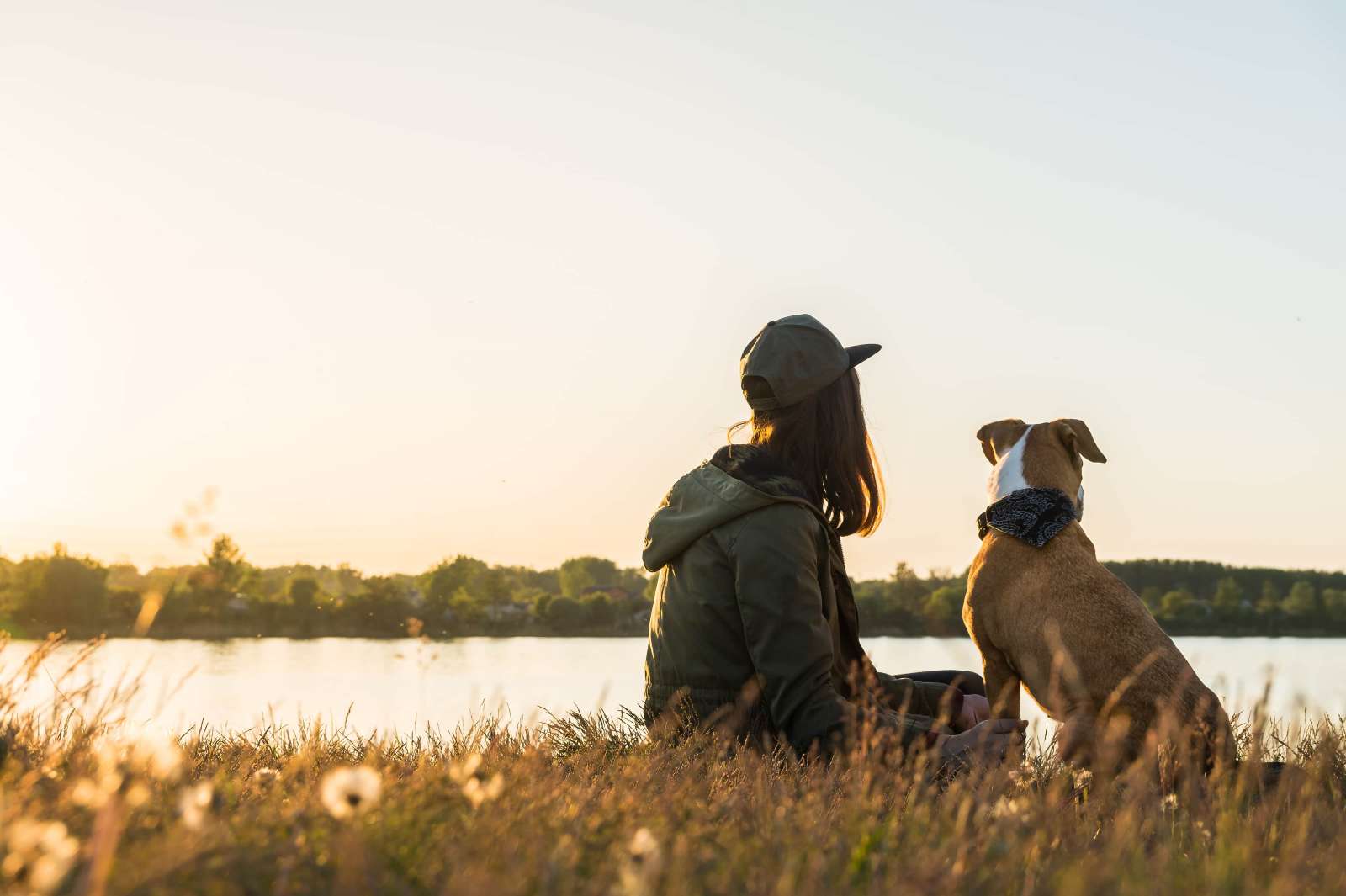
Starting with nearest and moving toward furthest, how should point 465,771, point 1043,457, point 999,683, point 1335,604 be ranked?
point 465,771 → point 999,683 → point 1043,457 → point 1335,604

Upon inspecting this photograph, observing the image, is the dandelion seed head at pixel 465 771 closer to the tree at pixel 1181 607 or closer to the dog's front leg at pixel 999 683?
the dog's front leg at pixel 999 683

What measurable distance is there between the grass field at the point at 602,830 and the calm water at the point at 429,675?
26 cm

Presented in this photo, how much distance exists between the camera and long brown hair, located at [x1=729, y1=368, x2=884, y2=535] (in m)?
4.79

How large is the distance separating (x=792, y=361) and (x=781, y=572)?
944 millimetres

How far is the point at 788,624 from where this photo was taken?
4.21 meters

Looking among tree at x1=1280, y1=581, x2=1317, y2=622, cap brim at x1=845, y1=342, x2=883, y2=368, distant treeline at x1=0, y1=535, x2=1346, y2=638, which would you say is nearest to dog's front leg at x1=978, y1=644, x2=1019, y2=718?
cap brim at x1=845, y1=342, x2=883, y2=368

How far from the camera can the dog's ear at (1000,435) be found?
6.45m

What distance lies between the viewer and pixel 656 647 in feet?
16.0

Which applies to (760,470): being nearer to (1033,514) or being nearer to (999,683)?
(1033,514)

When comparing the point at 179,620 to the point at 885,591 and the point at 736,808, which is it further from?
the point at 736,808

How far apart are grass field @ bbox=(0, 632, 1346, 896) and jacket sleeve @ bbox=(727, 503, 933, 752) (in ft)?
0.63

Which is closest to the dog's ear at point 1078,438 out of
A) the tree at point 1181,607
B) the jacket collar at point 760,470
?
the jacket collar at point 760,470

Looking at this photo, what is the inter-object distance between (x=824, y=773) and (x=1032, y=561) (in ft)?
6.98

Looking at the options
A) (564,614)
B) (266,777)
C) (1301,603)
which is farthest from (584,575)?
(266,777)
